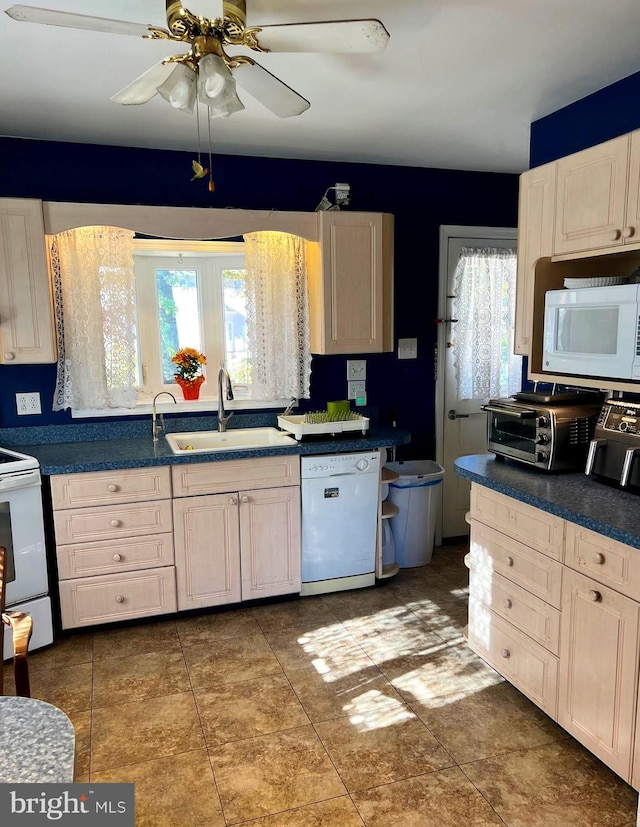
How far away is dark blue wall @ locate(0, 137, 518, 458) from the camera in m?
3.27

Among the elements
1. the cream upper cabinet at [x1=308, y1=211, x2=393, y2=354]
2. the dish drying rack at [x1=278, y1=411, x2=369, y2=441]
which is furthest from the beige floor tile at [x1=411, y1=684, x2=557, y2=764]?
the cream upper cabinet at [x1=308, y1=211, x2=393, y2=354]

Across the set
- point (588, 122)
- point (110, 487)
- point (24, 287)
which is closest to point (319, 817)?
point (110, 487)

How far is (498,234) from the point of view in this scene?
164 inches

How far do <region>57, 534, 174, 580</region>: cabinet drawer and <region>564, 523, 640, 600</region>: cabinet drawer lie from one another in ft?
6.41

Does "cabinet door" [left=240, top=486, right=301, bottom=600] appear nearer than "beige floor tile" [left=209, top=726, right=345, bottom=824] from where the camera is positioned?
No

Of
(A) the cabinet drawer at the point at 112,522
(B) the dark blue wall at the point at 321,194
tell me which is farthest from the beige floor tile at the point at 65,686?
(B) the dark blue wall at the point at 321,194

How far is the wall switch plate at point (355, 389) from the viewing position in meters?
3.94

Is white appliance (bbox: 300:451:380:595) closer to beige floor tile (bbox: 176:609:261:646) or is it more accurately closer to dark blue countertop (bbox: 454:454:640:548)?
beige floor tile (bbox: 176:609:261:646)

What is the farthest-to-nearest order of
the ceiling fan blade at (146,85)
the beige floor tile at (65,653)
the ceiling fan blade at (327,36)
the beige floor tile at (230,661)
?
the beige floor tile at (65,653) < the beige floor tile at (230,661) < the ceiling fan blade at (146,85) < the ceiling fan blade at (327,36)

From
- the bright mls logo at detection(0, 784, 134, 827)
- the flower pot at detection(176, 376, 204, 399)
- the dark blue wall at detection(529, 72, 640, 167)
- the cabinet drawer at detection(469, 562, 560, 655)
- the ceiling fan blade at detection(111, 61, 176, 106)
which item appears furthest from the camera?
the flower pot at detection(176, 376, 204, 399)

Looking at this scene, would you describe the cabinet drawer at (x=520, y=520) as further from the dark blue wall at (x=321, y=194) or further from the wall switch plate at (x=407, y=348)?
the wall switch plate at (x=407, y=348)

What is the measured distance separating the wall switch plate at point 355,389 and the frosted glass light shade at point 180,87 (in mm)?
2284

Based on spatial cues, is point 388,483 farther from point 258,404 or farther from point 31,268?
point 31,268

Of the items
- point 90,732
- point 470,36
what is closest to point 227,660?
point 90,732
